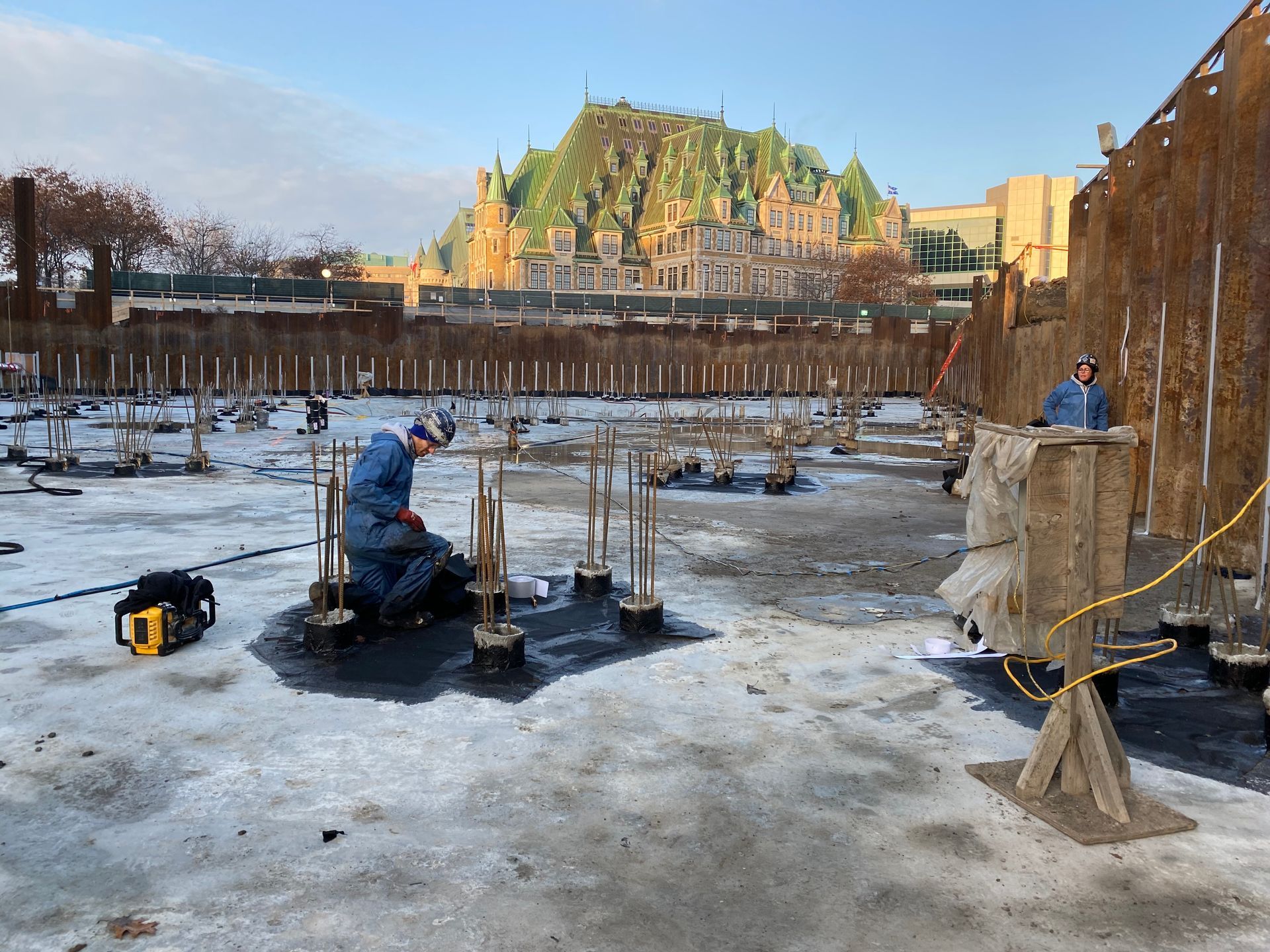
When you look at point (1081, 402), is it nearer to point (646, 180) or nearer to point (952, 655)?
point (952, 655)

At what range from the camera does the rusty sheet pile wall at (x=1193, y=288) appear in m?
7.97

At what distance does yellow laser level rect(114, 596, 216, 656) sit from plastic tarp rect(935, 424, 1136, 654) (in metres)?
4.57

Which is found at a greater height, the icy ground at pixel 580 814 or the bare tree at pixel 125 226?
the bare tree at pixel 125 226

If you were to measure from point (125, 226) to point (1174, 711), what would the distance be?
172 ft

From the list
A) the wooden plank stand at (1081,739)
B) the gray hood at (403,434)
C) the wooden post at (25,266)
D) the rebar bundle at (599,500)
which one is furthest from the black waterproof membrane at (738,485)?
the wooden post at (25,266)

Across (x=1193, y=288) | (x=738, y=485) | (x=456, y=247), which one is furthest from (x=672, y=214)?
(x=1193, y=288)

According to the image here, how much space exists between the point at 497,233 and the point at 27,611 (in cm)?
9224

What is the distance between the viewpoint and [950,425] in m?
21.6

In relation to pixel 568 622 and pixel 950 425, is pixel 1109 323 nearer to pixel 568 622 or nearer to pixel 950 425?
pixel 568 622

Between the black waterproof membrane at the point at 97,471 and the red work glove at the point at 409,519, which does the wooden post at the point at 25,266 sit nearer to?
the black waterproof membrane at the point at 97,471

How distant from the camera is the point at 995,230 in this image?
99812 millimetres

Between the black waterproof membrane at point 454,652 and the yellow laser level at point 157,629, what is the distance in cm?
41

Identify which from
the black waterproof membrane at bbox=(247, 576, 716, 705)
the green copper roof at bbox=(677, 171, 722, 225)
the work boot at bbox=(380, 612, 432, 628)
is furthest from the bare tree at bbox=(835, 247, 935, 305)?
the work boot at bbox=(380, 612, 432, 628)

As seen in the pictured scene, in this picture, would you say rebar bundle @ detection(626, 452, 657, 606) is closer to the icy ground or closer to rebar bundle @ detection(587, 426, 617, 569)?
rebar bundle @ detection(587, 426, 617, 569)
